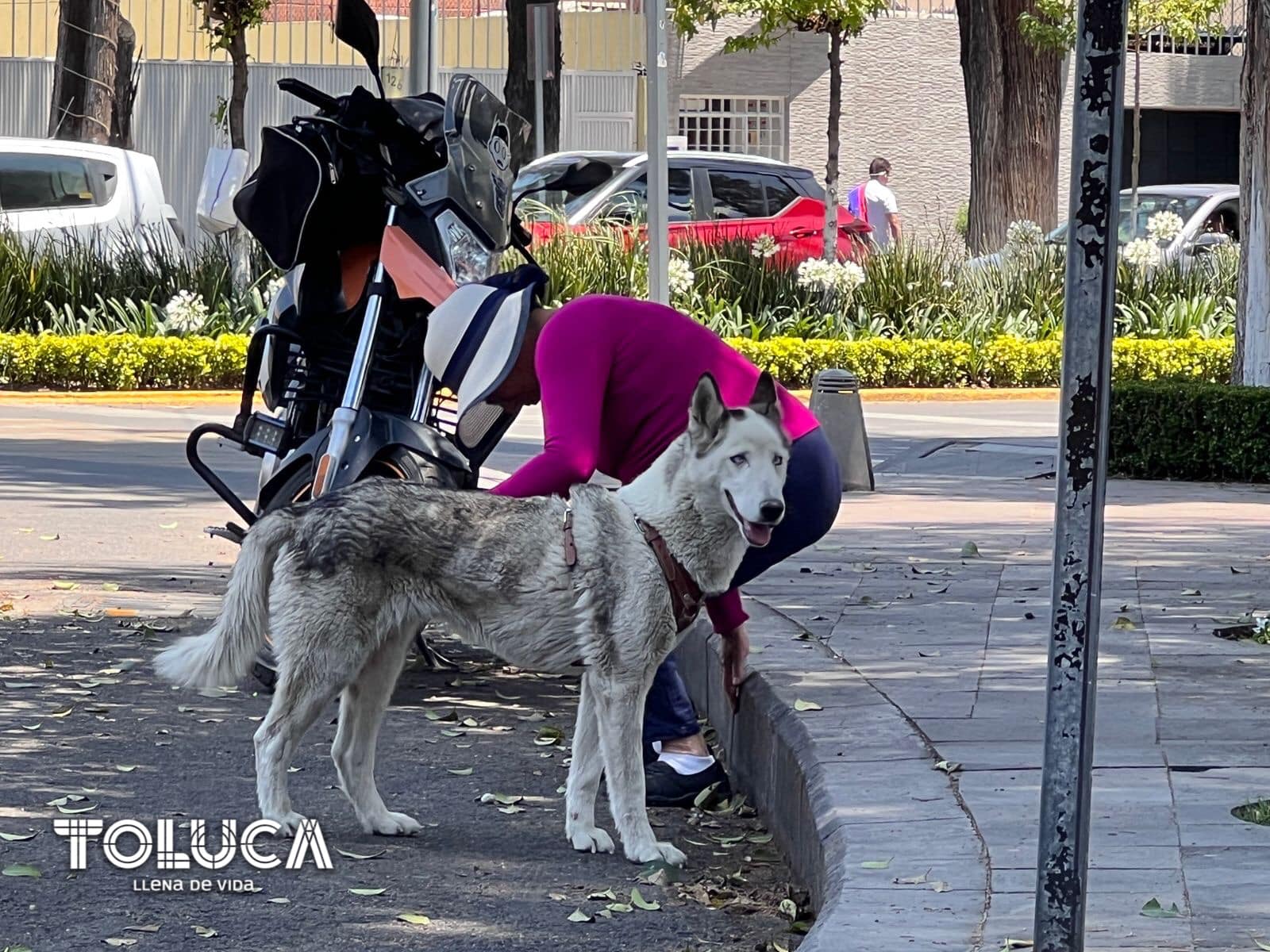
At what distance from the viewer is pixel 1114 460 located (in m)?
13.5

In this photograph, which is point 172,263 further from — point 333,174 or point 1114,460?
point 333,174

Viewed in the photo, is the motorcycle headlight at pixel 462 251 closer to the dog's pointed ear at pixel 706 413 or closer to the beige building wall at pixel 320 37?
the dog's pointed ear at pixel 706 413

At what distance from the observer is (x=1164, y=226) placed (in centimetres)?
2209

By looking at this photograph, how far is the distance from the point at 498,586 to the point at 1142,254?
17.3 meters

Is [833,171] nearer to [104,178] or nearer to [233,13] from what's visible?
[233,13]

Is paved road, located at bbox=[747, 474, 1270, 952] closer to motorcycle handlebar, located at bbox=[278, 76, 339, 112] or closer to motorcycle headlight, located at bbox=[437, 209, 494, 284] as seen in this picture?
motorcycle headlight, located at bbox=[437, 209, 494, 284]

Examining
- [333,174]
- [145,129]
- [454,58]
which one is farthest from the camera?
[454,58]

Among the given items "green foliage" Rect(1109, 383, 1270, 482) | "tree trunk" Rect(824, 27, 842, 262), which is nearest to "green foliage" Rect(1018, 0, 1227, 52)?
"tree trunk" Rect(824, 27, 842, 262)

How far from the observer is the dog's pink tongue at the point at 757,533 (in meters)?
4.91

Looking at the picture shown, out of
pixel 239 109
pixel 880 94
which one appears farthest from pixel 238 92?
pixel 880 94

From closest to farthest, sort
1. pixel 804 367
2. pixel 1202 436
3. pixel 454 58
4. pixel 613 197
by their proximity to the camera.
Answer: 1. pixel 1202 436
2. pixel 804 367
3. pixel 613 197
4. pixel 454 58

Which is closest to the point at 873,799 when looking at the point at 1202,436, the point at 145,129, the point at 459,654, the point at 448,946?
the point at 448,946

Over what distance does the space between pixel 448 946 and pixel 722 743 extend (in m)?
2.23

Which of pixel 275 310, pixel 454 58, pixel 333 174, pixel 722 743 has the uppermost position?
pixel 454 58
